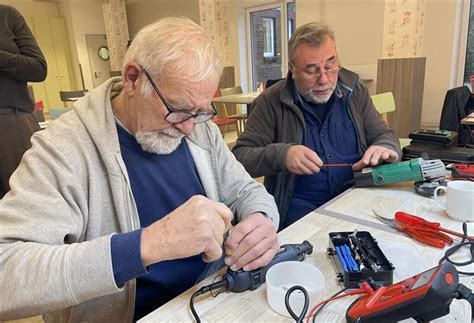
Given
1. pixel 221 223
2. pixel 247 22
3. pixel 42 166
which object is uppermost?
pixel 247 22

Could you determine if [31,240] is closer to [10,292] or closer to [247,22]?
[10,292]

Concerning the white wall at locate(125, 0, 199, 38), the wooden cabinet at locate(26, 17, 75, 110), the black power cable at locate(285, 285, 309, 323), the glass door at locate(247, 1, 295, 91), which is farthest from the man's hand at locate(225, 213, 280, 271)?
the wooden cabinet at locate(26, 17, 75, 110)

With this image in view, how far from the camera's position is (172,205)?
0.99 metres

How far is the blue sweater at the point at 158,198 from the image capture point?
0.92m

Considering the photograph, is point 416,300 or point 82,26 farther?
point 82,26

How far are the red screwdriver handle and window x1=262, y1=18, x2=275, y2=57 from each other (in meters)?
5.26

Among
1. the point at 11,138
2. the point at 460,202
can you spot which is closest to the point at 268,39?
the point at 11,138

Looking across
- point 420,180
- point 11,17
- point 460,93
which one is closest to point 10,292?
point 420,180

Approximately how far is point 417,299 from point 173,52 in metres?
0.68

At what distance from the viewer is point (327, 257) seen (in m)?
0.83

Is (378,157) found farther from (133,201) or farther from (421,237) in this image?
(133,201)

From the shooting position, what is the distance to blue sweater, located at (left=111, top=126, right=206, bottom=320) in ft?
3.01

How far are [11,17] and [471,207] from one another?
7.06ft

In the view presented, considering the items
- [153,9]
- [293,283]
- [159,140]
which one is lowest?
[293,283]
